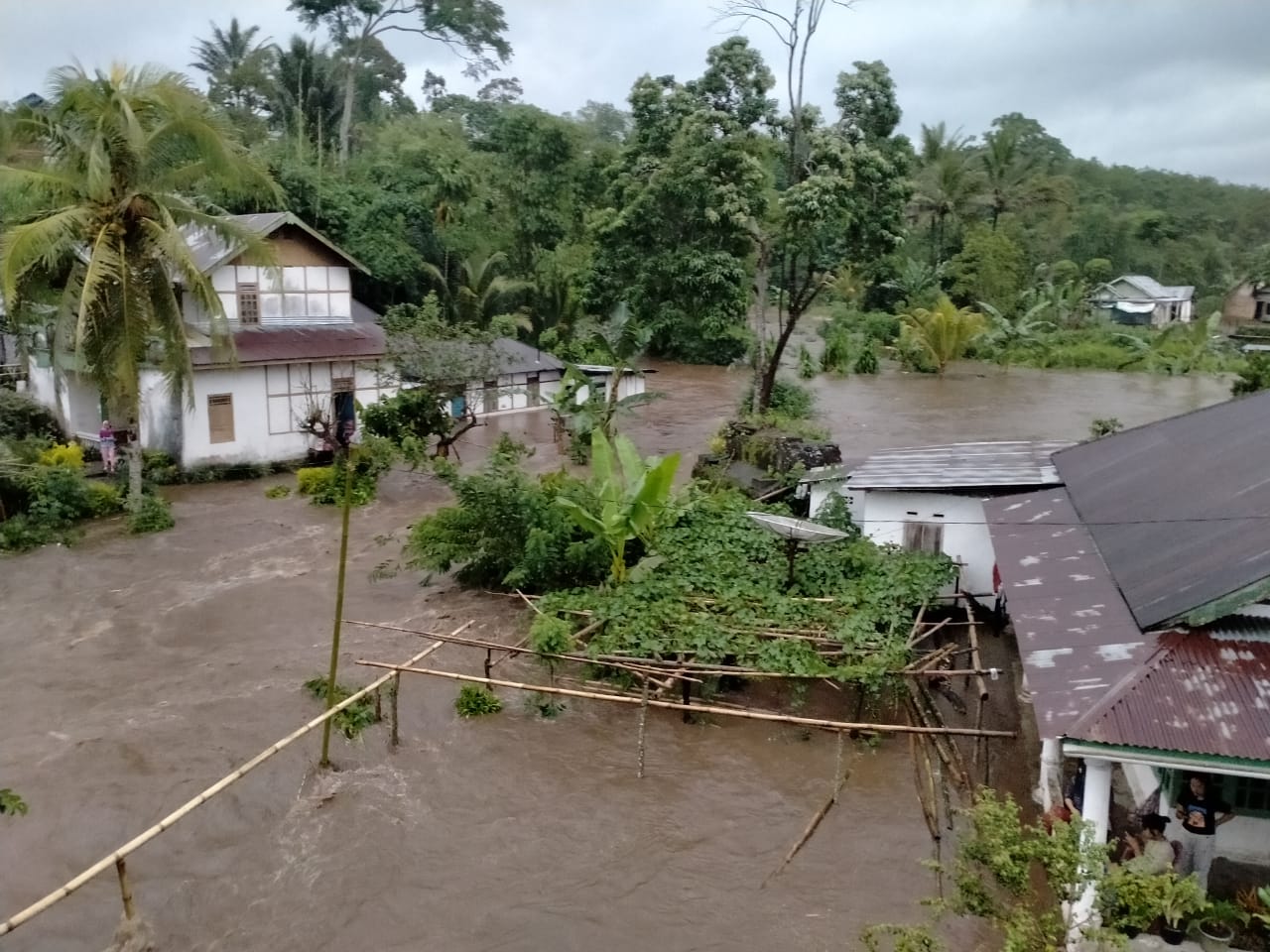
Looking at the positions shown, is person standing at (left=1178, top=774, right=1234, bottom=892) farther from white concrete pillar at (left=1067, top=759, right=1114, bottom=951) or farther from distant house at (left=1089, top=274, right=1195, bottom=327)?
distant house at (left=1089, top=274, right=1195, bottom=327)

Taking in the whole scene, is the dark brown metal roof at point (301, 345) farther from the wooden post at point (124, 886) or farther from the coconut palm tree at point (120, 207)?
the wooden post at point (124, 886)

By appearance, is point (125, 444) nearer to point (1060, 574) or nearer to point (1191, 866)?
point (1060, 574)

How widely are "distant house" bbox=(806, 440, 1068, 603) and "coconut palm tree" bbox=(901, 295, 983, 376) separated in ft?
67.5

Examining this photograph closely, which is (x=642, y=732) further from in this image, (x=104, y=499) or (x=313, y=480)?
(x=104, y=499)

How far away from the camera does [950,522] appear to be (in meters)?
12.3

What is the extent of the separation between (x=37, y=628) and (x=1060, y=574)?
11823 mm

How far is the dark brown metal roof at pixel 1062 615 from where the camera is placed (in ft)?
19.5

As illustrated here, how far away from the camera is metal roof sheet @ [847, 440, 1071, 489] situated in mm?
11914

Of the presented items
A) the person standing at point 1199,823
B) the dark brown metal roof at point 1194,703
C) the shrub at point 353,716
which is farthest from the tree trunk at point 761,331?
the dark brown metal roof at point 1194,703

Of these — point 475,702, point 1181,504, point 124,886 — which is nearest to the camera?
point 124,886

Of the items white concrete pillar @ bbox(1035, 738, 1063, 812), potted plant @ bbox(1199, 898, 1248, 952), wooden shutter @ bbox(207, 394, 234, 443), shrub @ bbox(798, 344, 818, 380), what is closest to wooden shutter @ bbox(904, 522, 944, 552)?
white concrete pillar @ bbox(1035, 738, 1063, 812)

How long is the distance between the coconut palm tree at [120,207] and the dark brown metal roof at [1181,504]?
12256mm

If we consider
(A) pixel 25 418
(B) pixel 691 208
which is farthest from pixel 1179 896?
(B) pixel 691 208

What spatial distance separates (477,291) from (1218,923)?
27361 mm
